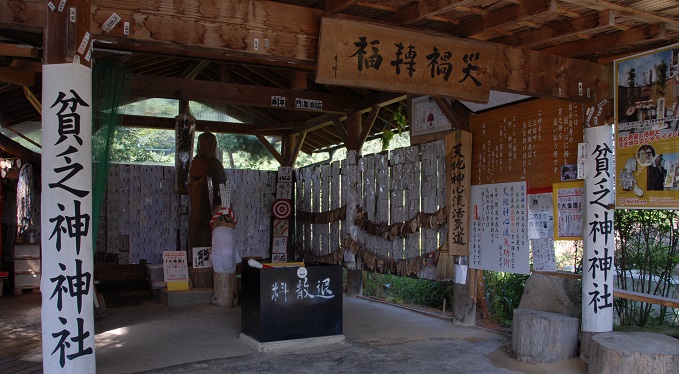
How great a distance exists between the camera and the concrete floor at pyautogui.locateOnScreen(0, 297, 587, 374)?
17.8 ft

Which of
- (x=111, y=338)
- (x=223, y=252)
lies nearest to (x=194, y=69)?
(x=223, y=252)

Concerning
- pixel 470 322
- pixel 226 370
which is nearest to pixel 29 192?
pixel 226 370

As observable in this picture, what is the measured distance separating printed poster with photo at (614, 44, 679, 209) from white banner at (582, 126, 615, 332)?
0.11 m

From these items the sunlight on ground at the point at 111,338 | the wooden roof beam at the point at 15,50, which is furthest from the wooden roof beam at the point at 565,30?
the sunlight on ground at the point at 111,338

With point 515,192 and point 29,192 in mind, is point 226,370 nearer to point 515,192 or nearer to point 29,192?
point 515,192

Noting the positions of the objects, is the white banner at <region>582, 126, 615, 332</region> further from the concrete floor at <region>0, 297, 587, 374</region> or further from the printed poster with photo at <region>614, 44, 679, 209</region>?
the concrete floor at <region>0, 297, 587, 374</region>

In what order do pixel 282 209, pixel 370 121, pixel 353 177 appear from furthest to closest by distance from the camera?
pixel 282 209 < pixel 353 177 < pixel 370 121

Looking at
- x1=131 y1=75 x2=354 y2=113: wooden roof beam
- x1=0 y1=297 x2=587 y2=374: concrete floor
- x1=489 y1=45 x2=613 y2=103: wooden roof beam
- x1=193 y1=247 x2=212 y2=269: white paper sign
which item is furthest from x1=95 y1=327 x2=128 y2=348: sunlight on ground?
x1=489 y1=45 x2=613 y2=103: wooden roof beam

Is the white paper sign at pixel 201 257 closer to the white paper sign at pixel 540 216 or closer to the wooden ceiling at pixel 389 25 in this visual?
the wooden ceiling at pixel 389 25

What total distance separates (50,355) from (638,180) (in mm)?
5365

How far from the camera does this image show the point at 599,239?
226 inches

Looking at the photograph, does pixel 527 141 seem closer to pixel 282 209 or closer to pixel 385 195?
pixel 385 195

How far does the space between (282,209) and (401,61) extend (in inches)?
287

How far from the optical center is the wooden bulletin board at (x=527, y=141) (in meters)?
6.29
